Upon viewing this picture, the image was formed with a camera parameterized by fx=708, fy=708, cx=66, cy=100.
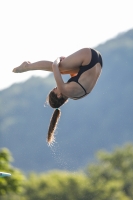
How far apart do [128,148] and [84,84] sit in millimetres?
46614

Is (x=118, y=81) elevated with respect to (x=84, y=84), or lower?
elevated

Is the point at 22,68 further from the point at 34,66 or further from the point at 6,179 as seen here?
the point at 6,179

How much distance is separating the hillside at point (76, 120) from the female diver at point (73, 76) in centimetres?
9652

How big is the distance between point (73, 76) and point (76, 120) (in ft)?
443

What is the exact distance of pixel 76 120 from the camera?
14612 cm

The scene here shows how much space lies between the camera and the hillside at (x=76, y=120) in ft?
399

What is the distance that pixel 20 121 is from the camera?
437ft

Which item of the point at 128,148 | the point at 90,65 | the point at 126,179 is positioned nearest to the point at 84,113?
the point at 128,148

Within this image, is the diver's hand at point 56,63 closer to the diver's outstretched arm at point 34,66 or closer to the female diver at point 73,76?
the female diver at point 73,76

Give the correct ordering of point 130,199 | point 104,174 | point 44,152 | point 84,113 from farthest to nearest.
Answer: point 84,113
point 44,152
point 104,174
point 130,199

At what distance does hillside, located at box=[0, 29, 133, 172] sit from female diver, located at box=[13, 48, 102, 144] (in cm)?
9652

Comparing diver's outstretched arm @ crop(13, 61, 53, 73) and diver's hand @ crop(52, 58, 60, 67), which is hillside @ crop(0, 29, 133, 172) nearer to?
diver's outstretched arm @ crop(13, 61, 53, 73)

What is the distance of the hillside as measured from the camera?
121750mm

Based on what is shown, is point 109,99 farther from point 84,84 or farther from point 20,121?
point 84,84
